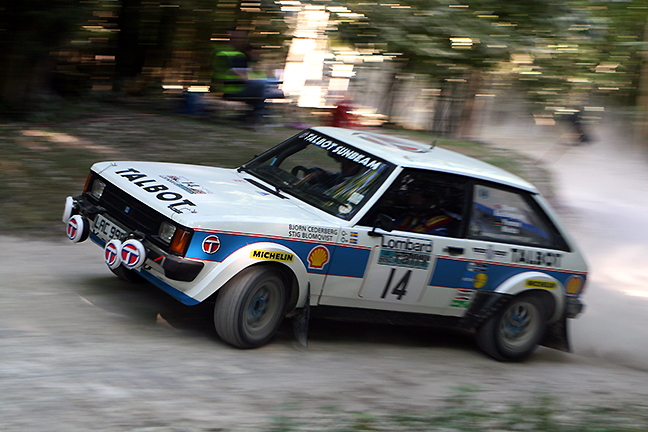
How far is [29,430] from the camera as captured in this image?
3.04 meters

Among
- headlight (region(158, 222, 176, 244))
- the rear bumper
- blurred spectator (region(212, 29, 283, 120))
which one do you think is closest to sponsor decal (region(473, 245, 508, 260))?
the rear bumper

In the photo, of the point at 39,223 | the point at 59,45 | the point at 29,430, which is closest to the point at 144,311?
the point at 29,430

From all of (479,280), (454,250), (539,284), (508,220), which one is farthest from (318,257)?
(539,284)

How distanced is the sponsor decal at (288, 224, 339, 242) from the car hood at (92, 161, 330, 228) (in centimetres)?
7

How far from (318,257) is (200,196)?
904 millimetres

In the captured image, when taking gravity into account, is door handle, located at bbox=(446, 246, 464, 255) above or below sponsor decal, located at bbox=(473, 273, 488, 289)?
above

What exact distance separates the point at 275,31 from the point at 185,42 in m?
1.71

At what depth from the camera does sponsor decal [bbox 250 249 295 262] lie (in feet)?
14.2

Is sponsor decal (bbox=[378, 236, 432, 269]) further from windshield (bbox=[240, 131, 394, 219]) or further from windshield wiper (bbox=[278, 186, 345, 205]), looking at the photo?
windshield wiper (bbox=[278, 186, 345, 205])

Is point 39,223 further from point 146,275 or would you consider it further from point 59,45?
point 59,45

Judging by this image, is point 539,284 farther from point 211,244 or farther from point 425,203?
point 211,244

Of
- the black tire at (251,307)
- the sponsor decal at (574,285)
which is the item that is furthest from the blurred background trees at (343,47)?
the black tire at (251,307)

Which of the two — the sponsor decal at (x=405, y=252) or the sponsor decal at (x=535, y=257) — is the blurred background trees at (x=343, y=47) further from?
the sponsor decal at (x=405, y=252)

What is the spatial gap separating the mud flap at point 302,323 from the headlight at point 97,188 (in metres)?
1.71
